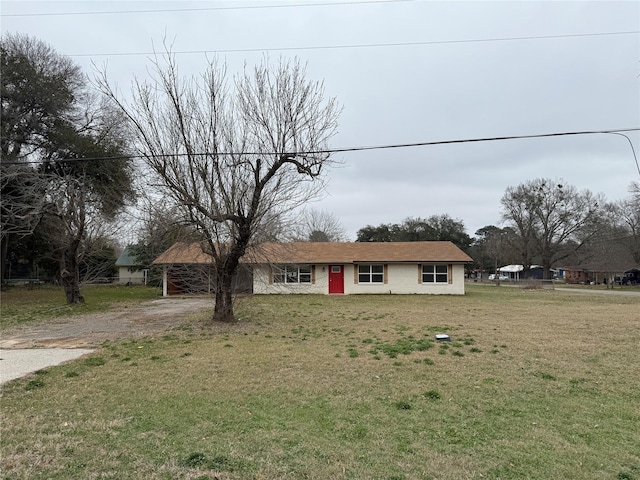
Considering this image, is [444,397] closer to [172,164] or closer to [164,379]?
[164,379]

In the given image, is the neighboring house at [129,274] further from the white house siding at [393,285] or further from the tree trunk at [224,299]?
the tree trunk at [224,299]

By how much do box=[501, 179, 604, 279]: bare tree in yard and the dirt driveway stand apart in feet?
162

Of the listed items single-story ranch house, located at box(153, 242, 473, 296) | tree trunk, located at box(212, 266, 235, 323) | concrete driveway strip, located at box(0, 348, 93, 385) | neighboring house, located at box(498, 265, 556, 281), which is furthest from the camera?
neighboring house, located at box(498, 265, 556, 281)

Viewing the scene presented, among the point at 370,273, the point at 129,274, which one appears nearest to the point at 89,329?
the point at 370,273

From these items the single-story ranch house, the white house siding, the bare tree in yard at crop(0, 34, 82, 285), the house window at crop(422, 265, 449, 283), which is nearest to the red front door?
the single-story ranch house

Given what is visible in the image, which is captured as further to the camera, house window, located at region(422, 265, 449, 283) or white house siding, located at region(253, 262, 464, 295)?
house window, located at region(422, 265, 449, 283)

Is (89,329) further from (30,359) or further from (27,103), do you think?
(27,103)

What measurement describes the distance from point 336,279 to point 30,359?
21.2 metres

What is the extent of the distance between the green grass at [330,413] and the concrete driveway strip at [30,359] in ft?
1.32

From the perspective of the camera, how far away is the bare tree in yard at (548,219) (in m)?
51.0

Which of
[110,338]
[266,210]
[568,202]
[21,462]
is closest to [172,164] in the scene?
[266,210]

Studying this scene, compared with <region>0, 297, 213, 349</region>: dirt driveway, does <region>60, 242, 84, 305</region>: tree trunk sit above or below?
above

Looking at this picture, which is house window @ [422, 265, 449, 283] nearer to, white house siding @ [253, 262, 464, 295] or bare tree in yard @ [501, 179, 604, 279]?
white house siding @ [253, 262, 464, 295]

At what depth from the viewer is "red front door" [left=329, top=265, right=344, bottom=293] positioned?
91.4ft
